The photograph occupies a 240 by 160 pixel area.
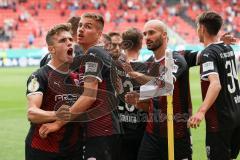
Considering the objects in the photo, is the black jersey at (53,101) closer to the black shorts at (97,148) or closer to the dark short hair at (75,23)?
Answer: the black shorts at (97,148)

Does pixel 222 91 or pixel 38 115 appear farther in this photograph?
pixel 222 91

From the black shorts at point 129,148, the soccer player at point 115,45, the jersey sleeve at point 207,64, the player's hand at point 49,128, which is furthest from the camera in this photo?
the soccer player at point 115,45

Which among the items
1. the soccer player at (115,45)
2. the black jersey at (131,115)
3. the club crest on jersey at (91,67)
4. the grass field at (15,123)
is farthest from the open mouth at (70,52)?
the grass field at (15,123)

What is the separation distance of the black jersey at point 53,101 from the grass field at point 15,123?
3668mm

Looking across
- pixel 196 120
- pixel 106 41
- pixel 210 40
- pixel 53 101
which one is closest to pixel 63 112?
pixel 53 101

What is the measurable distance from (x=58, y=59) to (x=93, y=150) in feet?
3.33

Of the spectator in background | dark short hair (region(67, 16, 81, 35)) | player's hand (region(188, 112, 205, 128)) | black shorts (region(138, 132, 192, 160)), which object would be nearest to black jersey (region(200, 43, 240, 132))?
black shorts (region(138, 132, 192, 160))

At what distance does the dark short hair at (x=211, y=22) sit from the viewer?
6094 mm

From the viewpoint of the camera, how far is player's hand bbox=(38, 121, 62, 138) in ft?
17.2

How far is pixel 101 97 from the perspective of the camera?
5625 mm

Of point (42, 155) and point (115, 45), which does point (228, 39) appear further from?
point (42, 155)

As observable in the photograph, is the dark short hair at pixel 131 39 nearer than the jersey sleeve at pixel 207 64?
No

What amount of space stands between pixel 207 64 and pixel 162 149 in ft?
3.62

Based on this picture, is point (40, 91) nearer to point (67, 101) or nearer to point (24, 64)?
point (67, 101)
